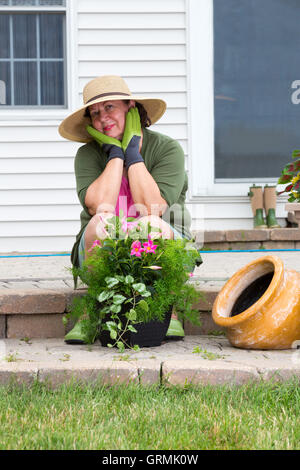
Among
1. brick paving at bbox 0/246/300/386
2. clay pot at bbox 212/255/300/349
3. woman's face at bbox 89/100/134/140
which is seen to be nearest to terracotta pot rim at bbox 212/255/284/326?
clay pot at bbox 212/255/300/349

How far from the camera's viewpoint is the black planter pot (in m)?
2.53

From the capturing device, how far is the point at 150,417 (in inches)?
73.3

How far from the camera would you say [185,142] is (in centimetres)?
538

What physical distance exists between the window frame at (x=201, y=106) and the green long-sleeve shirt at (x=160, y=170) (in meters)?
2.42

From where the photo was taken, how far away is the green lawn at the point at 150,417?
169 cm

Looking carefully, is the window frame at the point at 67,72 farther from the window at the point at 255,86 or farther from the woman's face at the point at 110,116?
the woman's face at the point at 110,116

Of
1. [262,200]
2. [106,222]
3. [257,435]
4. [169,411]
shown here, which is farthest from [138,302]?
[262,200]

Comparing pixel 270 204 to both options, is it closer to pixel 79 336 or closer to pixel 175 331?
pixel 175 331

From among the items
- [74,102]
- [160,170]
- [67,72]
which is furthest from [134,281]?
[67,72]

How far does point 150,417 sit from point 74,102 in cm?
387

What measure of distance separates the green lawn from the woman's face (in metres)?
1.22

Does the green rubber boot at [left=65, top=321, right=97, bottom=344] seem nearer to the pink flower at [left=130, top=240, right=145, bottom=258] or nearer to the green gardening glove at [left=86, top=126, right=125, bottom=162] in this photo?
the pink flower at [left=130, top=240, right=145, bottom=258]
